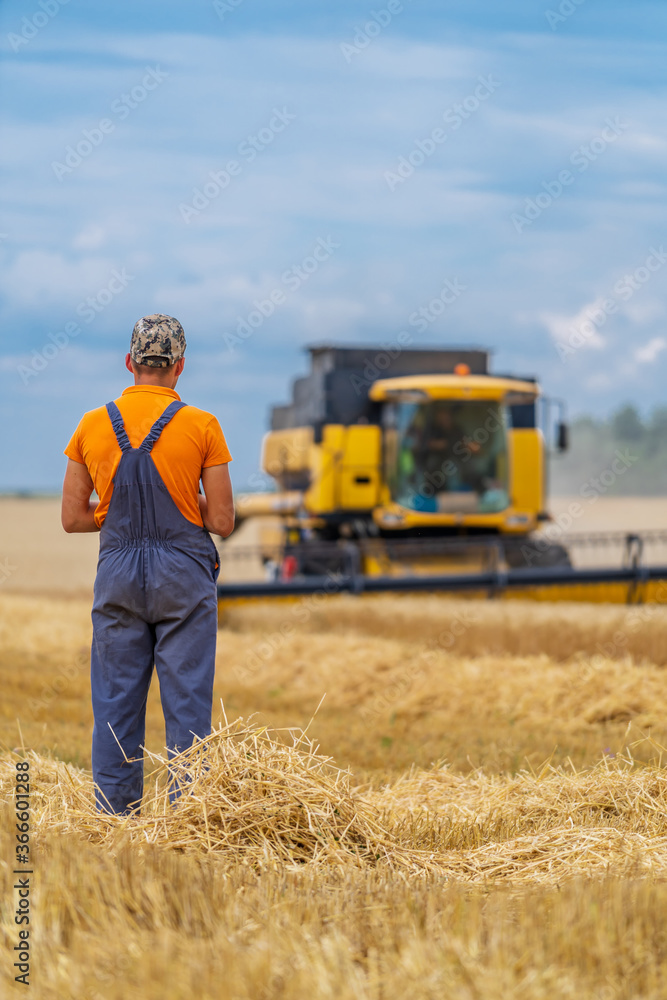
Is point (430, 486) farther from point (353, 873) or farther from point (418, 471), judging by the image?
point (353, 873)

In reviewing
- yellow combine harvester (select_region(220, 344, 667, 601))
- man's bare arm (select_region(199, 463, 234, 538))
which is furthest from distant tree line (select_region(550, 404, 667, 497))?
man's bare arm (select_region(199, 463, 234, 538))

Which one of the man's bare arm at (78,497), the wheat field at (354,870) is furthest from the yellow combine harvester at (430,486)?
the man's bare arm at (78,497)

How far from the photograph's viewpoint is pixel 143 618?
3.79 m

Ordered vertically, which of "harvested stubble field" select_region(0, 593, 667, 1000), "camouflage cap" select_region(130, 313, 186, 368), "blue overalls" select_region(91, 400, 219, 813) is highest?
"camouflage cap" select_region(130, 313, 186, 368)

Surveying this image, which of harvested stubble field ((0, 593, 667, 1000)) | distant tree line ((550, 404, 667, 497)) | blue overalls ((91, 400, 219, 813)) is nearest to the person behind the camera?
harvested stubble field ((0, 593, 667, 1000))

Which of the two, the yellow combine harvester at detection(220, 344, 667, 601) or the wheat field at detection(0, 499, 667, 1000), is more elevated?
the yellow combine harvester at detection(220, 344, 667, 601)

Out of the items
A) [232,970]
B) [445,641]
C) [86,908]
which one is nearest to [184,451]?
[86,908]

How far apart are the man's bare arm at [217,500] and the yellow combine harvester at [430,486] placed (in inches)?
359

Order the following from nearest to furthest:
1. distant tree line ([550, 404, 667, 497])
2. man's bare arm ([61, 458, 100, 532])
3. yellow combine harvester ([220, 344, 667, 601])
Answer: man's bare arm ([61, 458, 100, 532])
yellow combine harvester ([220, 344, 667, 601])
distant tree line ([550, 404, 667, 497])

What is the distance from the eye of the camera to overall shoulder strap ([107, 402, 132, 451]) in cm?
376

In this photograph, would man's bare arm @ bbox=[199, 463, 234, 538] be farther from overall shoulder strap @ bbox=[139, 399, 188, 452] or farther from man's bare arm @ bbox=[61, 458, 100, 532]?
man's bare arm @ bbox=[61, 458, 100, 532]

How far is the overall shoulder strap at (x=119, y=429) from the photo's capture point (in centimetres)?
376

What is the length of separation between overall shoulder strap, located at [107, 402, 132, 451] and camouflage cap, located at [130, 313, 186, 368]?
20 centimetres

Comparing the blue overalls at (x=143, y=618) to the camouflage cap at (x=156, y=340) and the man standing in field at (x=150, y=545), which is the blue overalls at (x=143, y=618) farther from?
the camouflage cap at (x=156, y=340)
